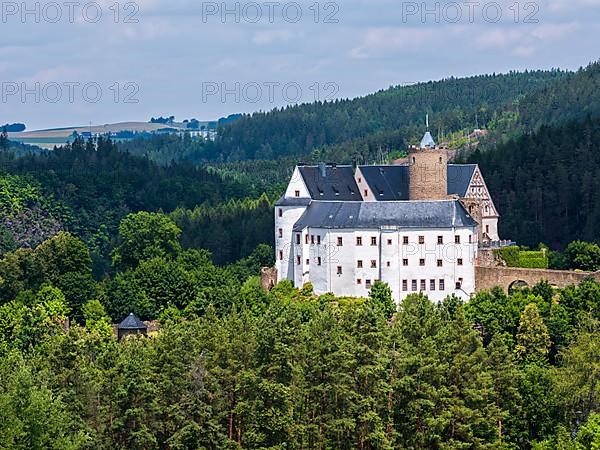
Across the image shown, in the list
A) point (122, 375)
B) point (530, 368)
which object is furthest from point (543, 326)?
point (122, 375)

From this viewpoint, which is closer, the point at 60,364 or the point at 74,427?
the point at 74,427

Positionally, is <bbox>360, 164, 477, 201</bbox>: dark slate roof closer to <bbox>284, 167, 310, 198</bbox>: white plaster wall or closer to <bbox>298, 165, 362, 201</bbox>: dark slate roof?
<bbox>298, 165, 362, 201</bbox>: dark slate roof

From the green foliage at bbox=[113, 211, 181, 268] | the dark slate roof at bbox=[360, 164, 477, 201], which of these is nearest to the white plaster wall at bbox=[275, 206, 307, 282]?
the dark slate roof at bbox=[360, 164, 477, 201]

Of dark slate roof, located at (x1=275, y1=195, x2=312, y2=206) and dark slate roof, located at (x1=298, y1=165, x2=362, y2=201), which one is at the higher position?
dark slate roof, located at (x1=298, y1=165, x2=362, y2=201)

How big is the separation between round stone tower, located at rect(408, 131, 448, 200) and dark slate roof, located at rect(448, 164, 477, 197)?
8.15 feet

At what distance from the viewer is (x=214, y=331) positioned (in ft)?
264

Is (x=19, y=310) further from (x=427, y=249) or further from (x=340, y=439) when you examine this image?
(x=340, y=439)

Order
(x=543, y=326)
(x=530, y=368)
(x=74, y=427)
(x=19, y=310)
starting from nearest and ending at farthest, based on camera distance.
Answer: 1. (x=74, y=427)
2. (x=530, y=368)
3. (x=543, y=326)
4. (x=19, y=310)

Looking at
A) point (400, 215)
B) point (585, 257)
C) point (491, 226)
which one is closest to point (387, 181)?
point (400, 215)

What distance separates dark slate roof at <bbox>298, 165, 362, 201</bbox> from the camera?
382 ft

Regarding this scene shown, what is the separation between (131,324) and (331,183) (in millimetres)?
20276

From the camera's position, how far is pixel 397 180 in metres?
118

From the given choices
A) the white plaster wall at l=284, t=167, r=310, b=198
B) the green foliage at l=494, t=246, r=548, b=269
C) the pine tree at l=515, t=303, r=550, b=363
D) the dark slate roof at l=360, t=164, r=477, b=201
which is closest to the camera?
the pine tree at l=515, t=303, r=550, b=363

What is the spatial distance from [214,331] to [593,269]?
4222 centimetres
